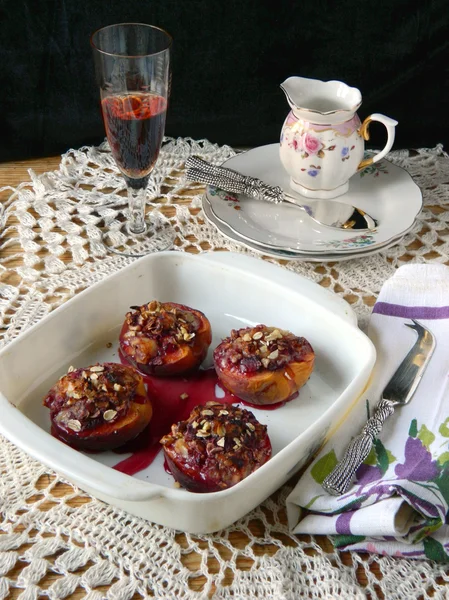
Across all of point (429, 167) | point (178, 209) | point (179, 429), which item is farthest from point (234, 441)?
point (429, 167)

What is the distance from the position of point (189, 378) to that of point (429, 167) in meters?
0.66

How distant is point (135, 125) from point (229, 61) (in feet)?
1.31

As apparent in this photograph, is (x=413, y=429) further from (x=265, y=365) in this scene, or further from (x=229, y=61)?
(x=229, y=61)

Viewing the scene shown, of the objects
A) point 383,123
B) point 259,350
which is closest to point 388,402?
point 259,350

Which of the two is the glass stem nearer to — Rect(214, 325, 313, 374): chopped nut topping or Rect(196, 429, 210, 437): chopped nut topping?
Rect(214, 325, 313, 374): chopped nut topping

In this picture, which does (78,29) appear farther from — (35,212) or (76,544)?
(76,544)

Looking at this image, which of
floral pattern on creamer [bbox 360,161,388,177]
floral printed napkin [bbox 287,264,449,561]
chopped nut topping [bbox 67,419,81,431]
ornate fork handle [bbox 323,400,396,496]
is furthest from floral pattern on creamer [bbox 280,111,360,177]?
chopped nut topping [bbox 67,419,81,431]

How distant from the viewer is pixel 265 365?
810 millimetres

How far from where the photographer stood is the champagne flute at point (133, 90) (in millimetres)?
1004

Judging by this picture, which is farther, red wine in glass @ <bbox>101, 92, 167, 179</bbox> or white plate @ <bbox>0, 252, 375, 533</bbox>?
red wine in glass @ <bbox>101, 92, 167, 179</bbox>

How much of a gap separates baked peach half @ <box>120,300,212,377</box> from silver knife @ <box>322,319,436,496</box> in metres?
0.20

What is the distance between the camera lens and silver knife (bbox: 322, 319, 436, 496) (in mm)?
741

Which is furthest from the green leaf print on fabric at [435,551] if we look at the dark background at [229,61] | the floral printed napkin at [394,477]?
the dark background at [229,61]

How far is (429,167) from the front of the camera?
1300mm
